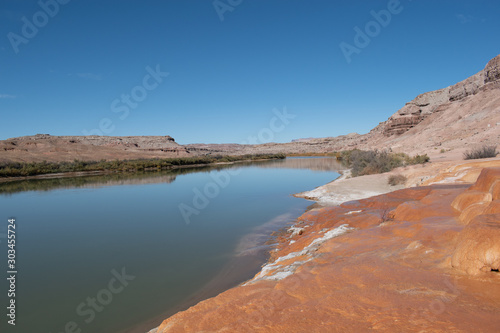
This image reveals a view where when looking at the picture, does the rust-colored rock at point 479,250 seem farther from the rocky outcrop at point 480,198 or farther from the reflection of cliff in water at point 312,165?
the reflection of cliff in water at point 312,165

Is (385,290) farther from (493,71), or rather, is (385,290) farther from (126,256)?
(493,71)

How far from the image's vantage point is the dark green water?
6.04m

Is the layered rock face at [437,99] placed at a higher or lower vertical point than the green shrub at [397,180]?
higher

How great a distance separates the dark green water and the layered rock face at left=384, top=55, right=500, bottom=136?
44645 millimetres

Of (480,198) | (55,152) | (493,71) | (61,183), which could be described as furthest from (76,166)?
(493,71)

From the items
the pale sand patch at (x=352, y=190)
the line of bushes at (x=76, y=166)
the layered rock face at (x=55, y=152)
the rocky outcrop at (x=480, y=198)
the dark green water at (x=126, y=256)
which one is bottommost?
the dark green water at (x=126, y=256)

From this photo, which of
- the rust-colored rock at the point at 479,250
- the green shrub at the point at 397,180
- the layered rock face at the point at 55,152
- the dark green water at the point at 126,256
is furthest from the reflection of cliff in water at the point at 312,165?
the rust-colored rock at the point at 479,250

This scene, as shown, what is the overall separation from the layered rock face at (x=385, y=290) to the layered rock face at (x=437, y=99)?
49.4m

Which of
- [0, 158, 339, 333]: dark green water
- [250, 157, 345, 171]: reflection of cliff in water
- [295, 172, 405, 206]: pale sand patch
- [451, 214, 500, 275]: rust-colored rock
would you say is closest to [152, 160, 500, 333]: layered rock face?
[451, 214, 500, 275]: rust-colored rock

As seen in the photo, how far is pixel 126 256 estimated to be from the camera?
29.6 feet

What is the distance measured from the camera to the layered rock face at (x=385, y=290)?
2.88 meters

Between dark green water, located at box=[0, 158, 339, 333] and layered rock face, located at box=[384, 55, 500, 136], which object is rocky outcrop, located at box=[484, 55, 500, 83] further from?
dark green water, located at box=[0, 158, 339, 333]

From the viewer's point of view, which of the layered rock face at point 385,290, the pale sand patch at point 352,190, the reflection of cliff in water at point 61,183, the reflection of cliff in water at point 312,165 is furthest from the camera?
the reflection of cliff in water at point 312,165

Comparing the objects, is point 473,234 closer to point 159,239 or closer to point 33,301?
point 33,301
